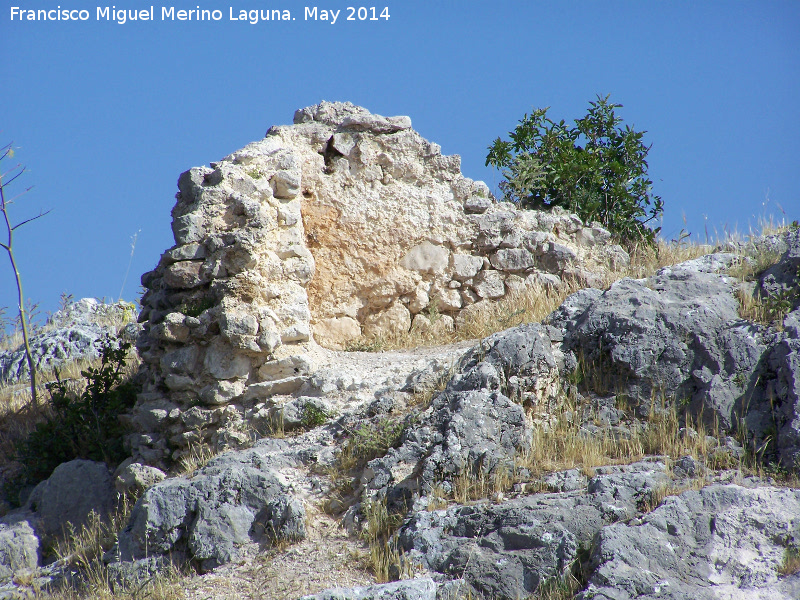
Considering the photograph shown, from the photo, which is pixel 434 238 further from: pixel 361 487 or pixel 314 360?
pixel 361 487

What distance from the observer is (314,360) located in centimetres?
736

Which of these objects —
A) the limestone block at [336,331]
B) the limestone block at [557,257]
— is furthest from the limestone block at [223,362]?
the limestone block at [557,257]

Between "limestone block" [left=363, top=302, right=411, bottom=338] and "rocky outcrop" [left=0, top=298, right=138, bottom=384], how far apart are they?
134 inches

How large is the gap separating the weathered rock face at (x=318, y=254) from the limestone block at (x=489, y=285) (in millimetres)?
14

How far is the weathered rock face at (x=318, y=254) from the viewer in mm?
7172

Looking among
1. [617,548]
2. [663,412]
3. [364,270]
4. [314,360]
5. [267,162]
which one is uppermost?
[267,162]

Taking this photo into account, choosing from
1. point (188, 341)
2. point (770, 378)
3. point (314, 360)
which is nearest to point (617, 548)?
point (770, 378)

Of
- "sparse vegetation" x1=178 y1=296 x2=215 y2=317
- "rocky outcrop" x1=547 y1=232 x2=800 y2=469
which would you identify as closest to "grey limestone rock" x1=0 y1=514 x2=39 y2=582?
"sparse vegetation" x1=178 y1=296 x2=215 y2=317

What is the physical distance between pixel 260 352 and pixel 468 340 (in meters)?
2.33

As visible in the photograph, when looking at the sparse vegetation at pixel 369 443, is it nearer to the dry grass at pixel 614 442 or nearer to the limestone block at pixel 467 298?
the dry grass at pixel 614 442

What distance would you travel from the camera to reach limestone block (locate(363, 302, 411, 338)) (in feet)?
28.0

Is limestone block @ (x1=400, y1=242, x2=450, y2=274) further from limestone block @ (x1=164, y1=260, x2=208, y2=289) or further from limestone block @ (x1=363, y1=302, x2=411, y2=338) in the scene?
limestone block @ (x1=164, y1=260, x2=208, y2=289)

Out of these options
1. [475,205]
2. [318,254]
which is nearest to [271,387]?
[318,254]

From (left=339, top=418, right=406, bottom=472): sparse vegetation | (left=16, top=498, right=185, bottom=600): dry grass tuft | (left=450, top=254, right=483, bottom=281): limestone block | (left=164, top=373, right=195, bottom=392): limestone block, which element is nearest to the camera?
(left=16, top=498, right=185, bottom=600): dry grass tuft
